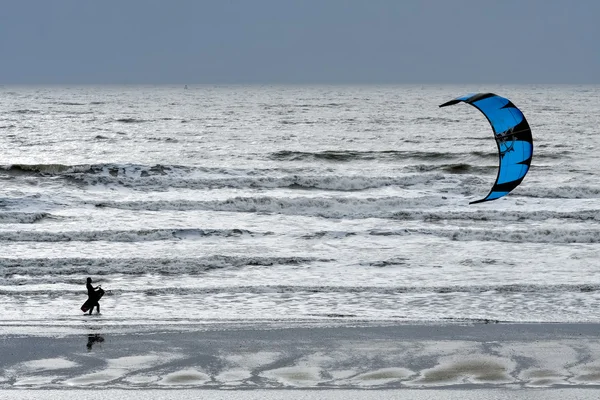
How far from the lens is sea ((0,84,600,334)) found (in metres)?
15.3

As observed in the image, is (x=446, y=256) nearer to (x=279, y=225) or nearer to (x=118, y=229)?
(x=279, y=225)

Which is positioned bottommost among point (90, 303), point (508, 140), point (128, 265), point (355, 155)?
point (128, 265)

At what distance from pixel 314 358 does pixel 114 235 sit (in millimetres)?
11746

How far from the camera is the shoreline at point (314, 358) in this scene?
35.1 feet

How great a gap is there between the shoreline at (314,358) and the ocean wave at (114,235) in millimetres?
9261

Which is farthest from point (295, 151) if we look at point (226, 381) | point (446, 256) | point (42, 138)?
point (226, 381)

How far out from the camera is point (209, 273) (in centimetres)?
1855

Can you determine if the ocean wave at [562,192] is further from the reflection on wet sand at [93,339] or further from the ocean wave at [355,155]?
the reflection on wet sand at [93,339]

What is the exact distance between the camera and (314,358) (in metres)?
11.8

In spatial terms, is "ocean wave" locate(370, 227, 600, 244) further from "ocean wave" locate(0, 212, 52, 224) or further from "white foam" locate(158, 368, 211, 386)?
"white foam" locate(158, 368, 211, 386)

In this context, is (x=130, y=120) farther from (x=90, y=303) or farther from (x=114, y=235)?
(x=90, y=303)

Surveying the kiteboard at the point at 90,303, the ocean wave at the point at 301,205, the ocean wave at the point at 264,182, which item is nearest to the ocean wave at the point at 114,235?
the ocean wave at the point at 301,205

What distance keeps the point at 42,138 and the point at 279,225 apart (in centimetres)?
3264

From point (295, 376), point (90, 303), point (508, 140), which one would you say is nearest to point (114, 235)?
point (90, 303)
